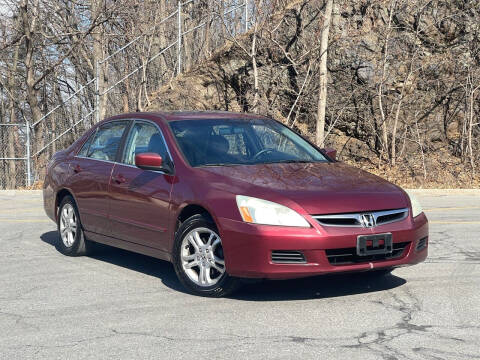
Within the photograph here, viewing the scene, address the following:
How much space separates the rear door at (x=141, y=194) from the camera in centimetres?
740

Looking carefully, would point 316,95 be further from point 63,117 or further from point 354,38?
point 63,117

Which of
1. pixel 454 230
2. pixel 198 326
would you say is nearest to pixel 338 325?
pixel 198 326

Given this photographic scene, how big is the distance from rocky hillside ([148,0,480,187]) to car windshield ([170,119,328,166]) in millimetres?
13170

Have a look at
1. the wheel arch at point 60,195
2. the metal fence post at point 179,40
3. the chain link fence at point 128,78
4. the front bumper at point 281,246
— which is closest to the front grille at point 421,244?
the front bumper at point 281,246

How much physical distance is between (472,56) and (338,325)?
18.1m

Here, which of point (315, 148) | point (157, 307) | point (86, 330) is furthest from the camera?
point (315, 148)

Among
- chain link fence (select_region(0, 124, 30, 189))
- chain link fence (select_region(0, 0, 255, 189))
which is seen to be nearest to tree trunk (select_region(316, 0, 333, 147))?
chain link fence (select_region(0, 0, 255, 189))

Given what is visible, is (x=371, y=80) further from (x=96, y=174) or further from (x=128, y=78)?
(x=96, y=174)

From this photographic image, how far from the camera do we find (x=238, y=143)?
805 cm

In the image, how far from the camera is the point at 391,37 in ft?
75.3

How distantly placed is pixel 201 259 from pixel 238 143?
5.18ft

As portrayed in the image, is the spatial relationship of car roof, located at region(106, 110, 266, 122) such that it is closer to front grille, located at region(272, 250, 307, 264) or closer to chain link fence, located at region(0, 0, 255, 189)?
front grille, located at region(272, 250, 307, 264)

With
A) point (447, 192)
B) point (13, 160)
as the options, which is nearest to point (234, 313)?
point (447, 192)

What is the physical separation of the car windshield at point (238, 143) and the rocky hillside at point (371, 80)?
43.2 ft
